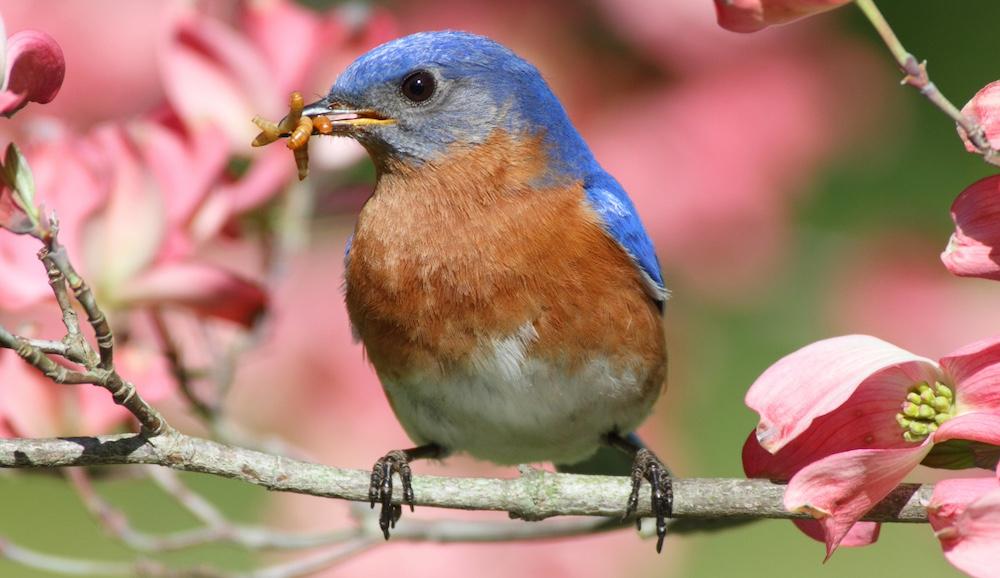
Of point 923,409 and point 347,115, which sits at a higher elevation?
point 347,115

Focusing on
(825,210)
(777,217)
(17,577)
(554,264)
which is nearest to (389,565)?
(554,264)

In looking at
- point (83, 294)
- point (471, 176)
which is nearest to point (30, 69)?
point (83, 294)

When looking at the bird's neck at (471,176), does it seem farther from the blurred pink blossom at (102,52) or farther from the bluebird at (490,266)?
the blurred pink blossom at (102,52)

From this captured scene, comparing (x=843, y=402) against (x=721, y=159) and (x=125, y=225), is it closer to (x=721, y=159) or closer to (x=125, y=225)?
(x=125, y=225)

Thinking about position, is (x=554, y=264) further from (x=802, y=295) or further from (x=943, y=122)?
(x=943, y=122)

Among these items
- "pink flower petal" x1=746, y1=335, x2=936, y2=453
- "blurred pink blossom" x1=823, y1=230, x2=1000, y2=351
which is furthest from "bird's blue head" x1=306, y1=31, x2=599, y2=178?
"pink flower petal" x1=746, y1=335, x2=936, y2=453

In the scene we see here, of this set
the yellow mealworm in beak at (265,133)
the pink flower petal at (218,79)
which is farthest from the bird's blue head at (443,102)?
the yellow mealworm in beak at (265,133)
